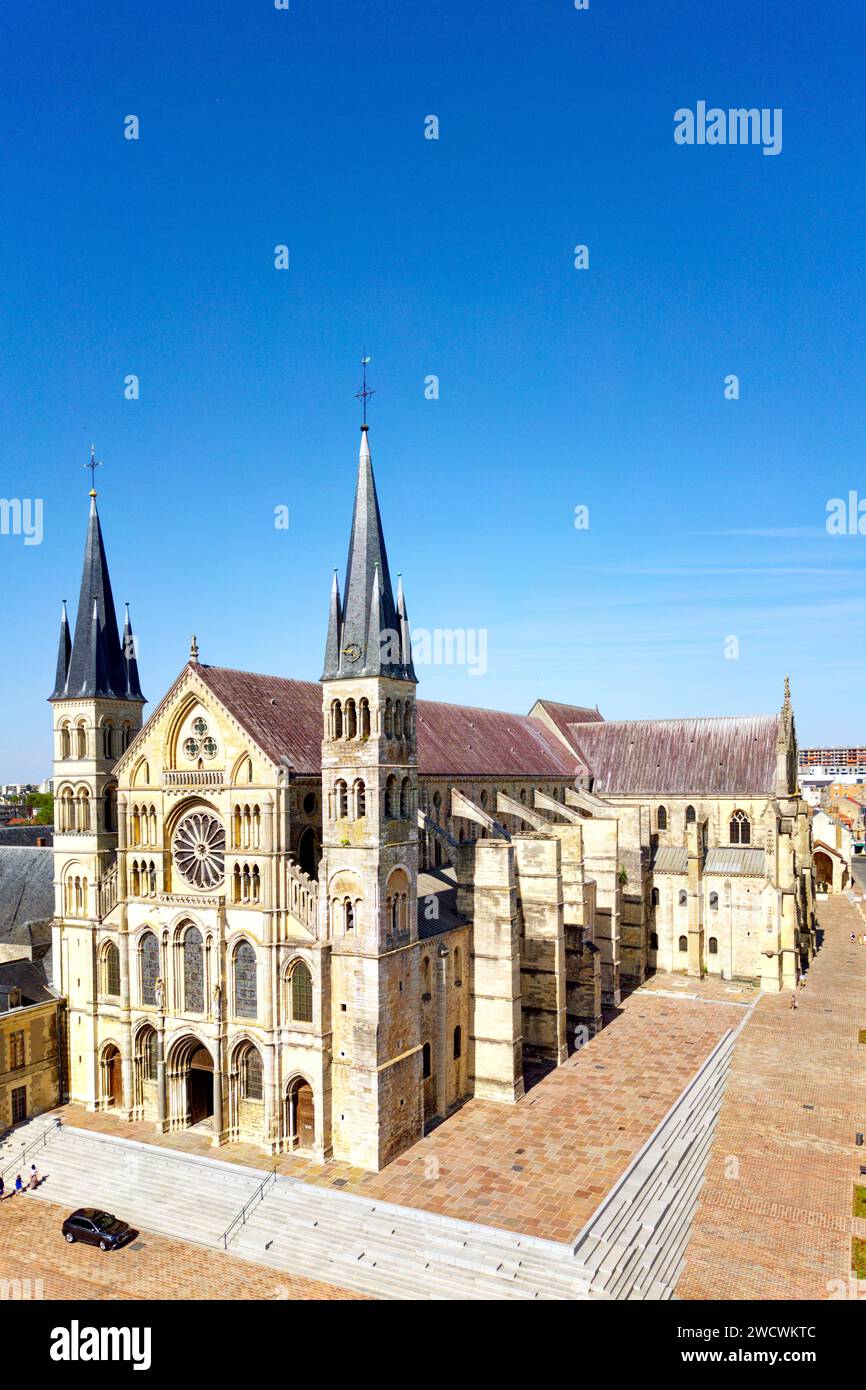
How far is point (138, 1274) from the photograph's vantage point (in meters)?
28.7

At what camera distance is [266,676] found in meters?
43.4

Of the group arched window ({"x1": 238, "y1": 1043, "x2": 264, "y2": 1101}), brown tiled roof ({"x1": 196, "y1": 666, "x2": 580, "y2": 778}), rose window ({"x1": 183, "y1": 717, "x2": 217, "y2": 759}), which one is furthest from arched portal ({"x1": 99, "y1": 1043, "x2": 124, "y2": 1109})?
brown tiled roof ({"x1": 196, "y1": 666, "x2": 580, "y2": 778})

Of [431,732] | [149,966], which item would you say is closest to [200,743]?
[149,966]

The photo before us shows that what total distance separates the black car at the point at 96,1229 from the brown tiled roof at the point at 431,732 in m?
17.4

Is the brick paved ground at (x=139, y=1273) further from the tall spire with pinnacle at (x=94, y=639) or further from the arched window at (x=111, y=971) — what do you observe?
the tall spire with pinnacle at (x=94, y=639)

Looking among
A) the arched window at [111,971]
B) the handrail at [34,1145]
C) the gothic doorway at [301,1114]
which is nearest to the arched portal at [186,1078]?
the gothic doorway at [301,1114]

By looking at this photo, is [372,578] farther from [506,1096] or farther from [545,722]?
[545,722]

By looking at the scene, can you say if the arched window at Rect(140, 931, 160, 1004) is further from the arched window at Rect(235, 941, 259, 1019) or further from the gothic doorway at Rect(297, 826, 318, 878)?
the gothic doorway at Rect(297, 826, 318, 878)

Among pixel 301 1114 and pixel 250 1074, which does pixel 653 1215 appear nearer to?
pixel 301 1114

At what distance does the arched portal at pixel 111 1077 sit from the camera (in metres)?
41.9

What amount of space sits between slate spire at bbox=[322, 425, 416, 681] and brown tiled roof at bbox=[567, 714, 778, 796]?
39.6m

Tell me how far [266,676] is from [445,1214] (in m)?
24.0

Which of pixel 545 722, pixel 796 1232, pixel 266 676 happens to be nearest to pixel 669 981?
pixel 545 722
